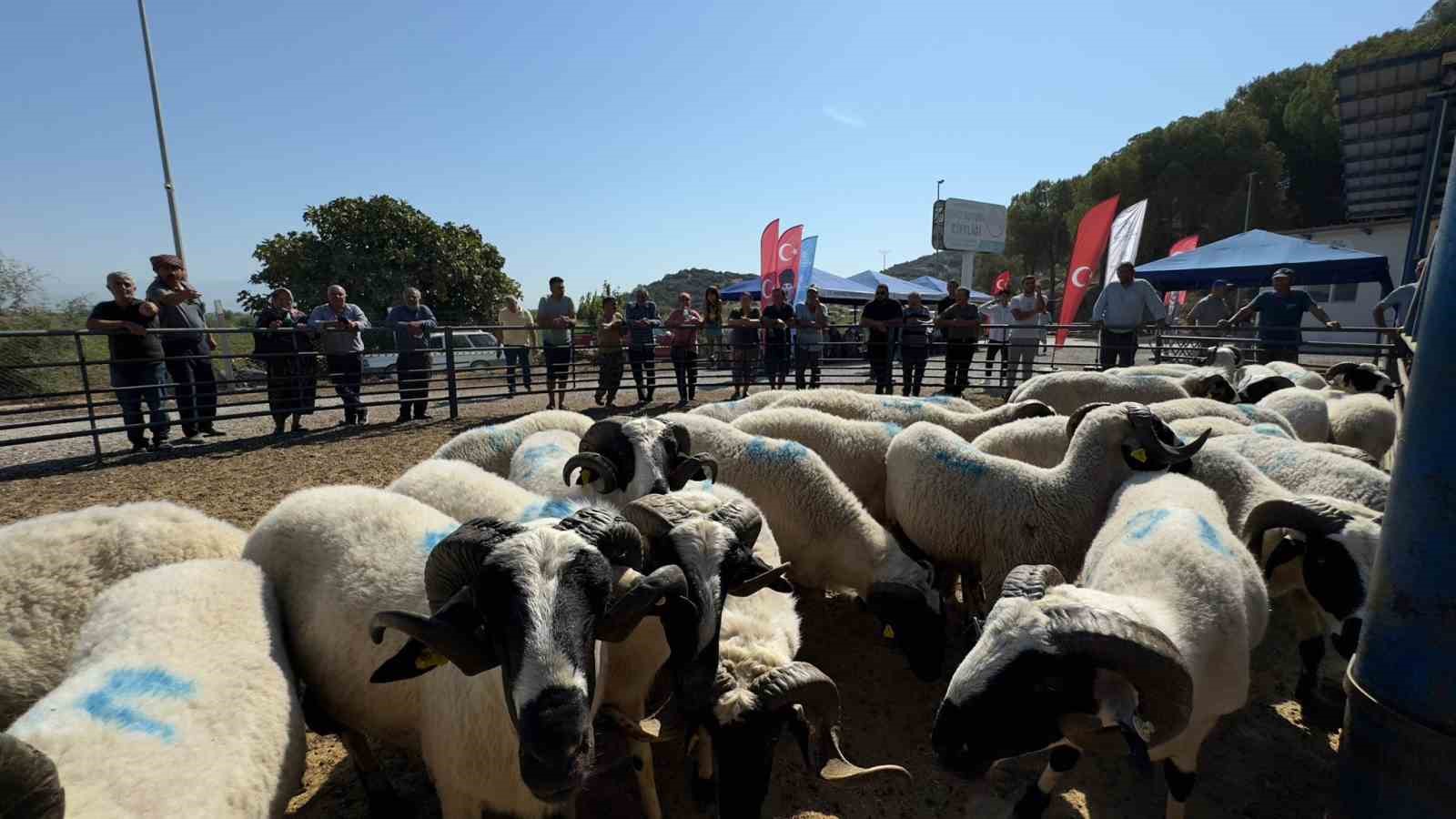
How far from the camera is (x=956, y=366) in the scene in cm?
1038

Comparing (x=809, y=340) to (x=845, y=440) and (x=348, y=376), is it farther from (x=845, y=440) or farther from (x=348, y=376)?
(x=348, y=376)

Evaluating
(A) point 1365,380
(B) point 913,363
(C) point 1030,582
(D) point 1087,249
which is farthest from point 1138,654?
(D) point 1087,249

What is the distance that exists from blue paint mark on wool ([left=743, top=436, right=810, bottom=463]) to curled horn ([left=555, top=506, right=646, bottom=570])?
2104 mm

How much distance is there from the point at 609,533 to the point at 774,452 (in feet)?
7.53

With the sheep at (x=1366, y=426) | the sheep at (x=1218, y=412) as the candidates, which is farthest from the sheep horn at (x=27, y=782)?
the sheep at (x=1366, y=426)

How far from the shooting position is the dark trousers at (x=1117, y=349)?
29.0 feet

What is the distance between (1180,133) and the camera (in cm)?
3609

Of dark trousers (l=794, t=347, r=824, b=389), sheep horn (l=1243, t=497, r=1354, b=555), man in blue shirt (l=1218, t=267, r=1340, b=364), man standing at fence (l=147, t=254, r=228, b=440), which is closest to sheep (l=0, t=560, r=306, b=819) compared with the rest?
sheep horn (l=1243, t=497, r=1354, b=555)

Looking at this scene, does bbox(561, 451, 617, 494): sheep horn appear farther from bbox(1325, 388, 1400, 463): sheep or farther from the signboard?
the signboard

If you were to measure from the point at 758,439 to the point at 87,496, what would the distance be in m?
6.41

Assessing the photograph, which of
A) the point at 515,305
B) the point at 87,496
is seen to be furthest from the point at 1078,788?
the point at 515,305

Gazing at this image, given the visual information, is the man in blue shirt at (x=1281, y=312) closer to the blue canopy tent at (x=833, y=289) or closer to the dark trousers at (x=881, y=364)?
the dark trousers at (x=881, y=364)

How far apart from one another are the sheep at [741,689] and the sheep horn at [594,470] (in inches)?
28.6

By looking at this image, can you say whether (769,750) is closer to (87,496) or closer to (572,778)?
(572,778)
